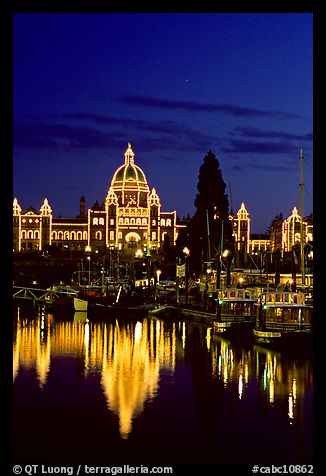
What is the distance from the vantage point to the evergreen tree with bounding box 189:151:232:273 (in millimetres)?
79750

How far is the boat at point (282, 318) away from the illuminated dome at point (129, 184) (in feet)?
463

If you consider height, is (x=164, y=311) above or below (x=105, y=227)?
below

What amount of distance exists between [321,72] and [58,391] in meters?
20.3

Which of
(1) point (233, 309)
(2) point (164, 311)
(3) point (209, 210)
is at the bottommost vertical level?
(2) point (164, 311)

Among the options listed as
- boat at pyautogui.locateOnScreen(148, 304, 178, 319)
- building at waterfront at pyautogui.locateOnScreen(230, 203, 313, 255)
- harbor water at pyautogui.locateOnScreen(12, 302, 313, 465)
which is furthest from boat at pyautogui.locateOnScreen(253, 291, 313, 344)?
building at waterfront at pyautogui.locateOnScreen(230, 203, 313, 255)

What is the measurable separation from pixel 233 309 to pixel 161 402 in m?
20.6

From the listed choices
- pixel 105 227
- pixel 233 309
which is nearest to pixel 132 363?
pixel 233 309

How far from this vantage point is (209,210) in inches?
3145

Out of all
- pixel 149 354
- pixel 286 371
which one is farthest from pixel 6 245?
pixel 149 354

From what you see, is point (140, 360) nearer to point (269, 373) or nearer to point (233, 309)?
point (269, 373)

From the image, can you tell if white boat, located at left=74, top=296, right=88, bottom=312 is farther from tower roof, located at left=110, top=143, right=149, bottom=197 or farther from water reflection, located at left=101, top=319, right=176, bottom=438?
tower roof, located at left=110, top=143, right=149, bottom=197

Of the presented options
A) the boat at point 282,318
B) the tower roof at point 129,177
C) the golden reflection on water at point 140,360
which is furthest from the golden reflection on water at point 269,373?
the tower roof at point 129,177

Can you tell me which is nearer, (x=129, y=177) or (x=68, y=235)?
(x=68, y=235)

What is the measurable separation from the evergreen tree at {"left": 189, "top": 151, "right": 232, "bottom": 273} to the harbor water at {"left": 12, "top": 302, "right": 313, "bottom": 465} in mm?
34376
